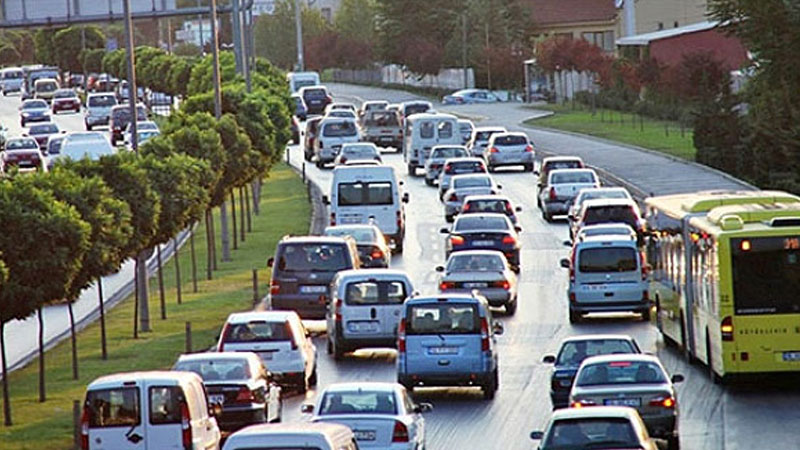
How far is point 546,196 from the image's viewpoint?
6209cm

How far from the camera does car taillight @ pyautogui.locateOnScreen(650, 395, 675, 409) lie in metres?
25.3

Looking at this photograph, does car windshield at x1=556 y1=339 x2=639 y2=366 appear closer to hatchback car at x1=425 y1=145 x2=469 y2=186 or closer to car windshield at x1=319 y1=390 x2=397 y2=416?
car windshield at x1=319 y1=390 x2=397 y2=416

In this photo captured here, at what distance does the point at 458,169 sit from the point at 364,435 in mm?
45235

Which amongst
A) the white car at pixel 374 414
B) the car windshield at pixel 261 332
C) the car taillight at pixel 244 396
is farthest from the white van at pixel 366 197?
the white car at pixel 374 414

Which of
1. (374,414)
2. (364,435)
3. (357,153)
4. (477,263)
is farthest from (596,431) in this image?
(357,153)

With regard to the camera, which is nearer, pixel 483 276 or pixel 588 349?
pixel 588 349

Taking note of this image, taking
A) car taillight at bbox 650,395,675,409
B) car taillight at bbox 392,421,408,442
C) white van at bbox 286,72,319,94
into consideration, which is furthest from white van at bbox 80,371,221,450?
white van at bbox 286,72,319,94

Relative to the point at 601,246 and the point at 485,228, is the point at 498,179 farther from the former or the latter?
the point at 601,246

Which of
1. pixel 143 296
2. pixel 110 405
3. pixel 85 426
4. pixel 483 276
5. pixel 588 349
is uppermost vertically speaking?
pixel 110 405

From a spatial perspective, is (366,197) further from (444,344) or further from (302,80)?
(302,80)

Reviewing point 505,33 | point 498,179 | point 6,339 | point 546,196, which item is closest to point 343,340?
point 6,339

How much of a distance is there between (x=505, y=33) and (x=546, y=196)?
249 feet

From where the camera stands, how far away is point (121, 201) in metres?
38.6

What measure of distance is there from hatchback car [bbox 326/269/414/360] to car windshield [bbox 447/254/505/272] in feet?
19.8
